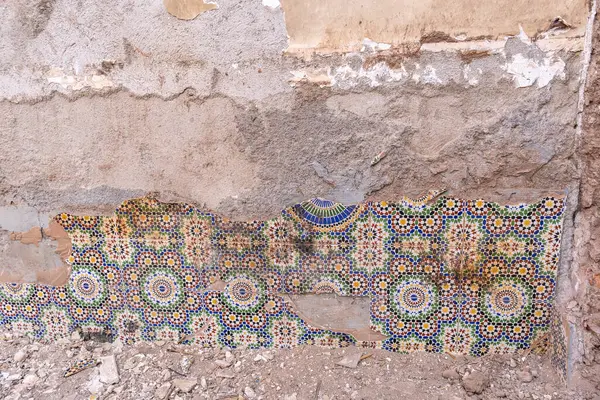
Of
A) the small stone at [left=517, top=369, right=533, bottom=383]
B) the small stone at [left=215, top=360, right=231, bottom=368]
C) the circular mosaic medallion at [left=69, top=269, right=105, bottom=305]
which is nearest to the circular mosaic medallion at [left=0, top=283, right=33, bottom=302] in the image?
the circular mosaic medallion at [left=69, top=269, right=105, bottom=305]

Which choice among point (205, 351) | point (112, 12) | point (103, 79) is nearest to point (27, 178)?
point (103, 79)

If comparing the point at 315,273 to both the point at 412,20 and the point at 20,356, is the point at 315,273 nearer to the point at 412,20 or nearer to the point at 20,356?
the point at 412,20

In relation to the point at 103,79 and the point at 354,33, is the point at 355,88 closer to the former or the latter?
the point at 354,33

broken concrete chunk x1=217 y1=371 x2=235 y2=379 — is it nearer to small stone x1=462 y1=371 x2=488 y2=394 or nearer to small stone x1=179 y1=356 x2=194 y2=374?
small stone x1=179 y1=356 x2=194 y2=374

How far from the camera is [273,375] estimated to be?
75.7 inches

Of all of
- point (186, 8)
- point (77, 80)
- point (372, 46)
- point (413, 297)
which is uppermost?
point (186, 8)

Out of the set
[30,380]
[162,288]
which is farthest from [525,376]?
[30,380]

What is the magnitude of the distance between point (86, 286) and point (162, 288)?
0.36m

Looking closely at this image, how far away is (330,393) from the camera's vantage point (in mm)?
1823

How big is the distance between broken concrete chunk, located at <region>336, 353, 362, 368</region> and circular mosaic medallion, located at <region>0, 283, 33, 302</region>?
4.78 ft

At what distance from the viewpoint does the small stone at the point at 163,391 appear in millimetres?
1857

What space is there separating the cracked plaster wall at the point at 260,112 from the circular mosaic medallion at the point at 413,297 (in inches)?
15.0

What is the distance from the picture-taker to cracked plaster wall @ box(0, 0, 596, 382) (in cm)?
165

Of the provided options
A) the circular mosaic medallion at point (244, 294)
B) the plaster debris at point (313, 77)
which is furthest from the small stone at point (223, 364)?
the plaster debris at point (313, 77)
